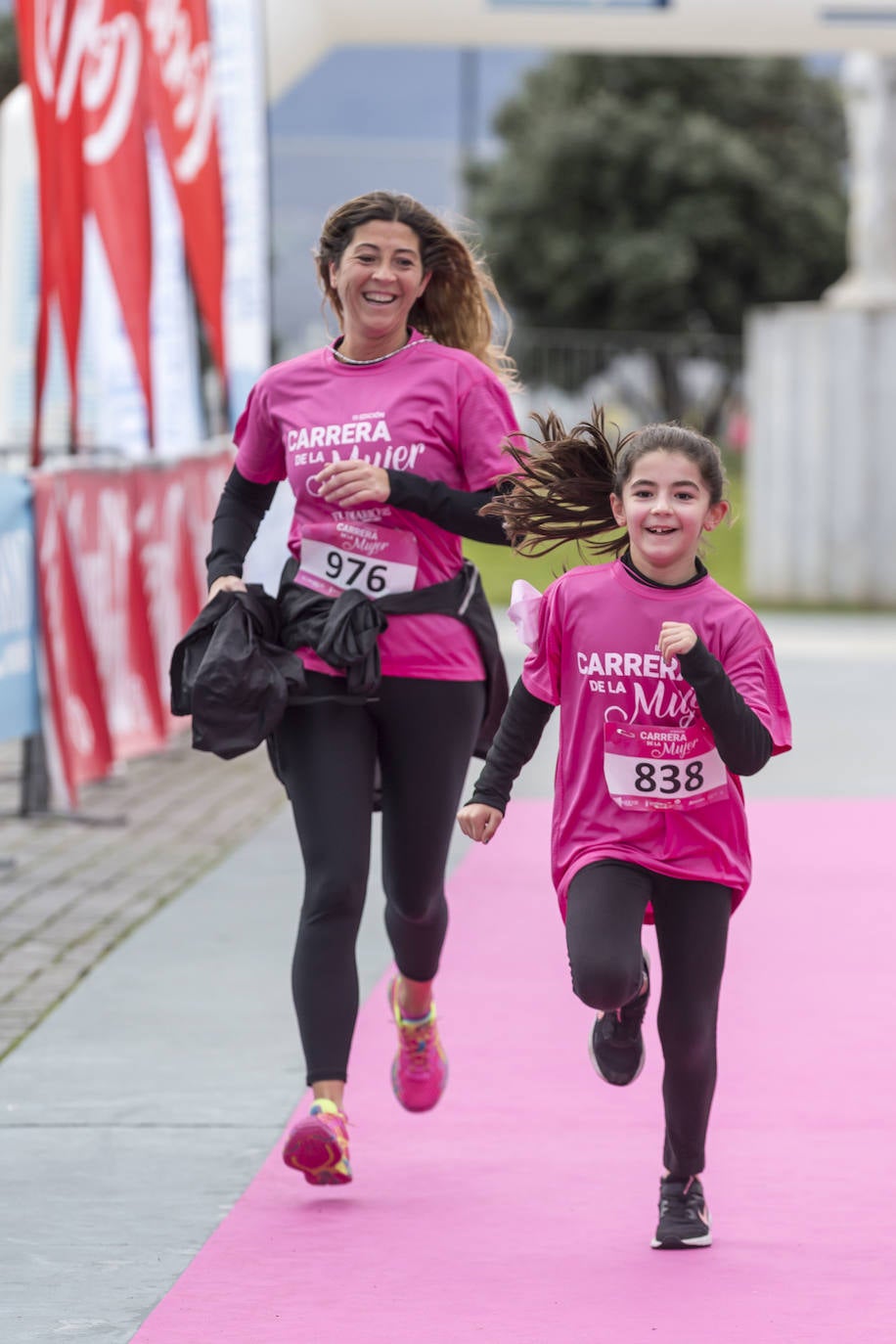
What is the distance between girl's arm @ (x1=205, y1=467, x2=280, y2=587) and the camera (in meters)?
4.68

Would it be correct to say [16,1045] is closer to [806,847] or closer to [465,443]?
[465,443]

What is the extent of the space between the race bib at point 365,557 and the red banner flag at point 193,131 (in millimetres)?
7024

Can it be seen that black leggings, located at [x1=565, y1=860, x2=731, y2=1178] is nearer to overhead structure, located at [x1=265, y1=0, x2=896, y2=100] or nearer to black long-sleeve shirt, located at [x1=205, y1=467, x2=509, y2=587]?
black long-sleeve shirt, located at [x1=205, y1=467, x2=509, y2=587]

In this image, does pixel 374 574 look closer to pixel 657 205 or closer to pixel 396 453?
pixel 396 453

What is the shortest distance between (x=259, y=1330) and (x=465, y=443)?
1735 millimetres

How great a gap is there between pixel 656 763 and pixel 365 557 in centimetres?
89

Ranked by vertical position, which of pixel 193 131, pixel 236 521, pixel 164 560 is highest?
pixel 193 131

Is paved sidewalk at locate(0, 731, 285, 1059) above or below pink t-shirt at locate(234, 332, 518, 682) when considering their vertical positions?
below

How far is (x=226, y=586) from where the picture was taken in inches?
178

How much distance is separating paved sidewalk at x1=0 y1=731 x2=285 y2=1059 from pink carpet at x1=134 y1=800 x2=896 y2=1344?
3.19ft

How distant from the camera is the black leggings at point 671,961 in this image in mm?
3857

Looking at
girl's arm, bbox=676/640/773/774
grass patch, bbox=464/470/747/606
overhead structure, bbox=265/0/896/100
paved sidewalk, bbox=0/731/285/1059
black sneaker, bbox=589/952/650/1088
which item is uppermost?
overhead structure, bbox=265/0/896/100

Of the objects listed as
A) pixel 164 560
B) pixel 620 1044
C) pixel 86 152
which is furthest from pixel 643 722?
pixel 164 560

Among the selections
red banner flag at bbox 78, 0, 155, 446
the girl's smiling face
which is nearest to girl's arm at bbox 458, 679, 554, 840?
the girl's smiling face
